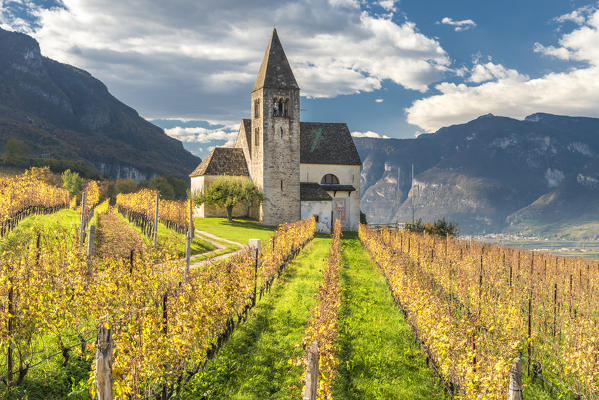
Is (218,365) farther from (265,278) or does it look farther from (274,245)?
(274,245)

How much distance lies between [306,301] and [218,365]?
5.28 metres

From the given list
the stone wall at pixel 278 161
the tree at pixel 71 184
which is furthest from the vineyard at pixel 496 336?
the tree at pixel 71 184

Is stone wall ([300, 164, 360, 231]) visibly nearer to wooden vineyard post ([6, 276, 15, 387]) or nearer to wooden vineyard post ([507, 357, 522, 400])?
wooden vineyard post ([6, 276, 15, 387])

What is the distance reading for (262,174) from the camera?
4256 centimetres

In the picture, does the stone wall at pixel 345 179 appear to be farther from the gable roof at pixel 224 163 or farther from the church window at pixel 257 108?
the church window at pixel 257 108

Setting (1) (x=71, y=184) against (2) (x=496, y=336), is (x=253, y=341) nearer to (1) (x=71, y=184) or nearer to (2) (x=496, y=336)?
(2) (x=496, y=336)

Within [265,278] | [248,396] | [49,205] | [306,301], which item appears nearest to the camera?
[248,396]

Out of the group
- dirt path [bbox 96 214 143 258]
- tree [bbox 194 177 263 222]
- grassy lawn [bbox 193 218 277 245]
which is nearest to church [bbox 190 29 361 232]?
tree [bbox 194 177 263 222]

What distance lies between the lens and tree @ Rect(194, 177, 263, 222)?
4153 centimetres

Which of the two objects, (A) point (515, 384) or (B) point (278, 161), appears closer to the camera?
(A) point (515, 384)

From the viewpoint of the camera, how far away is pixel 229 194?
137 feet

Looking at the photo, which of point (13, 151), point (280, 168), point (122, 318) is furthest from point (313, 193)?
point (13, 151)

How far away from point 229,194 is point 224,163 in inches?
242

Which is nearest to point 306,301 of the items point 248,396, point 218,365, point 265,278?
point 265,278
